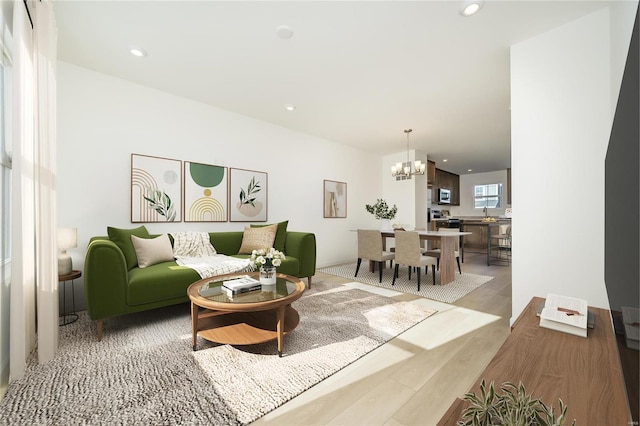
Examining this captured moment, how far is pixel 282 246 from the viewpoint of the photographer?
12.6 feet

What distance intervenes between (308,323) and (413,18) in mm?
2760

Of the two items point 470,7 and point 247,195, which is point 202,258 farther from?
point 470,7

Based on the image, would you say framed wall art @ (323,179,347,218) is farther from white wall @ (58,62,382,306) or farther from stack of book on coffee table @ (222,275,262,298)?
stack of book on coffee table @ (222,275,262,298)

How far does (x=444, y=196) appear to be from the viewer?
8281mm

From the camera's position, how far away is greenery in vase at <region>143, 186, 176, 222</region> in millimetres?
3271

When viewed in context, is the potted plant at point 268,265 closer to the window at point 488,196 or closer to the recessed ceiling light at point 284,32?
the recessed ceiling light at point 284,32

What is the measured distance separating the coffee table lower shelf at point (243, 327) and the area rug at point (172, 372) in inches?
4.8

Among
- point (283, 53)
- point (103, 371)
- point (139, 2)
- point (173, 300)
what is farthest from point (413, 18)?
point (103, 371)

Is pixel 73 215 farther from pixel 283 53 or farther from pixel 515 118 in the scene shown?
pixel 515 118

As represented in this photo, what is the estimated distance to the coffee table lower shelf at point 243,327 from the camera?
1934 mm

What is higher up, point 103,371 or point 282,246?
point 282,246

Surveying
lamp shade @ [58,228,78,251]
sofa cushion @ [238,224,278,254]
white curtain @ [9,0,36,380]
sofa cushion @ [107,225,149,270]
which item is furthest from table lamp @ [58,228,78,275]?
sofa cushion @ [238,224,278,254]

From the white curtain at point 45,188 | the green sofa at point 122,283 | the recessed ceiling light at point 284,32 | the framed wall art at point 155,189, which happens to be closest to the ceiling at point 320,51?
the recessed ceiling light at point 284,32

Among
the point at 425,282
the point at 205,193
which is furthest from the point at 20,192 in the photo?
the point at 425,282
